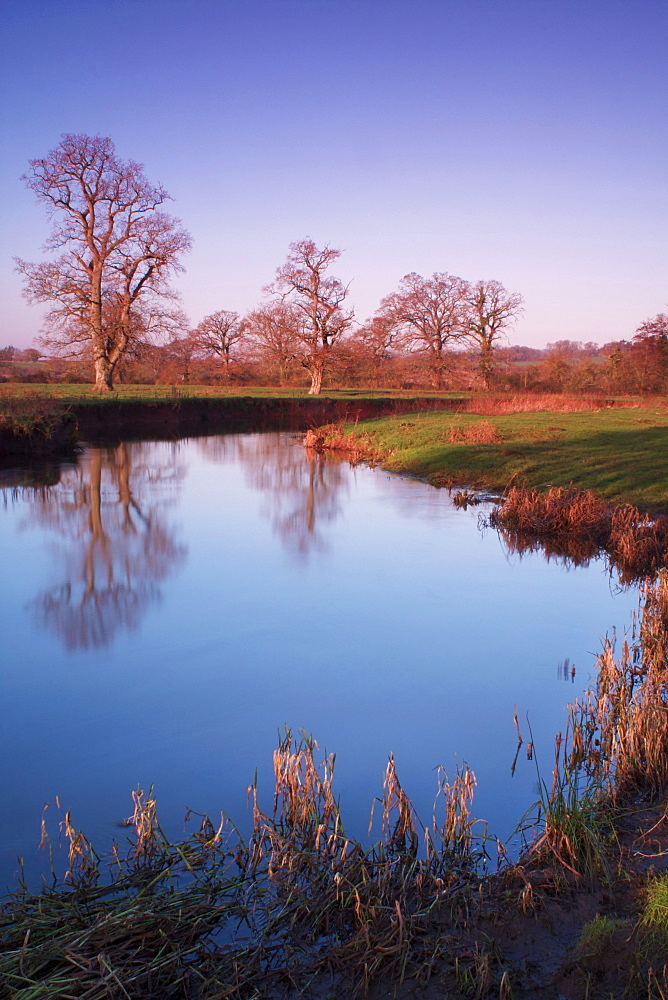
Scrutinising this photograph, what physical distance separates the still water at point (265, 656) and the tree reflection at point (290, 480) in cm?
14

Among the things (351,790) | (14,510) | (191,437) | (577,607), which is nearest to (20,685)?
(351,790)

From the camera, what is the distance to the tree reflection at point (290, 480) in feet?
39.4

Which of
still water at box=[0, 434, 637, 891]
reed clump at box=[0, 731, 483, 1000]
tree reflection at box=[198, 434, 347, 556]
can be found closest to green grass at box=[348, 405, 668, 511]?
tree reflection at box=[198, 434, 347, 556]

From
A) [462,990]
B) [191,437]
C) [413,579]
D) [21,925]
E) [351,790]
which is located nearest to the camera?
[462,990]

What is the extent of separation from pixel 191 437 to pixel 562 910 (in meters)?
26.2

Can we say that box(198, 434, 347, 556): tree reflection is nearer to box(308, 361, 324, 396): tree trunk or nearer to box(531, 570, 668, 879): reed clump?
box(531, 570, 668, 879): reed clump

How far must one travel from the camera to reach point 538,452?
54.8 ft

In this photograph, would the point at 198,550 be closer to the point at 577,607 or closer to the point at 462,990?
the point at 577,607

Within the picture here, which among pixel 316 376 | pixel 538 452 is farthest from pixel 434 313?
pixel 538 452

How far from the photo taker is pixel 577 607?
7.57 meters

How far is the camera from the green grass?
13016 mm

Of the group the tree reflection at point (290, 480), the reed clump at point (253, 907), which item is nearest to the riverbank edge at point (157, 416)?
the tree reflection at point (290, 480)

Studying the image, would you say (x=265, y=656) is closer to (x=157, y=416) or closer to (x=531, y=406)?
(x=531, y=406)

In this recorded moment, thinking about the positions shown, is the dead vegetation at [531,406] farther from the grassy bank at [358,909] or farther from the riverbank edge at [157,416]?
the grassy bank at [358,909]
